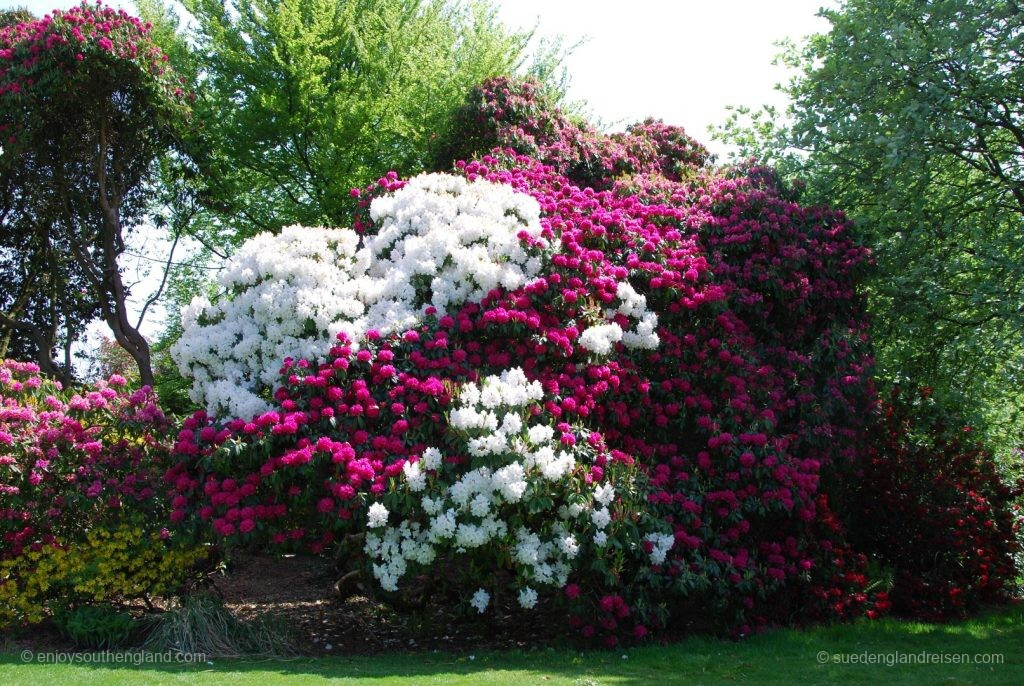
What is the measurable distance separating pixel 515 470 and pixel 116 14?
29.6ft

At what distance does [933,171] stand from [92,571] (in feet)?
30.3

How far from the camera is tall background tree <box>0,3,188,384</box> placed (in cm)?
1098

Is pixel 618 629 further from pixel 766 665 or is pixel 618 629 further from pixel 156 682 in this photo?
pixel 156 682

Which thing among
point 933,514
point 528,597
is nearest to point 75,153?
point 528,597

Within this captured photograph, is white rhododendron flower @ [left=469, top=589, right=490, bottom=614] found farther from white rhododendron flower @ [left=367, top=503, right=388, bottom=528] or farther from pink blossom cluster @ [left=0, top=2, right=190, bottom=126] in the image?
pink blossom cluster @ [left=0, top=2, right=190, bottom=126]

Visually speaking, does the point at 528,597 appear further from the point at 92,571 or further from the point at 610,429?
the point at 92,571

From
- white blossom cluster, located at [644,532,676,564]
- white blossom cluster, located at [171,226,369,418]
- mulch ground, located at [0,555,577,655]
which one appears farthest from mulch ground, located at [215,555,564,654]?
white blossom cluster, located at [171,226,369,418]

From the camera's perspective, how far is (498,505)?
20.5 ft

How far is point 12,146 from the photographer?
455 inches

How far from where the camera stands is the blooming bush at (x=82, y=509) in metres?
7.05

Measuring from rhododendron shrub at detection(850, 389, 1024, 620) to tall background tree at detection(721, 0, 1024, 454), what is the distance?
1.33 feet

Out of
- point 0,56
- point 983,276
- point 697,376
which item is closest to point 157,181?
point 0,56

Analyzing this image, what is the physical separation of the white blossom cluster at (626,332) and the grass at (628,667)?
8.04 ft

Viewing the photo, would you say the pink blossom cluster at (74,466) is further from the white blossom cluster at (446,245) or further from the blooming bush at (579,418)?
the white blossom cluster at (446,245)
